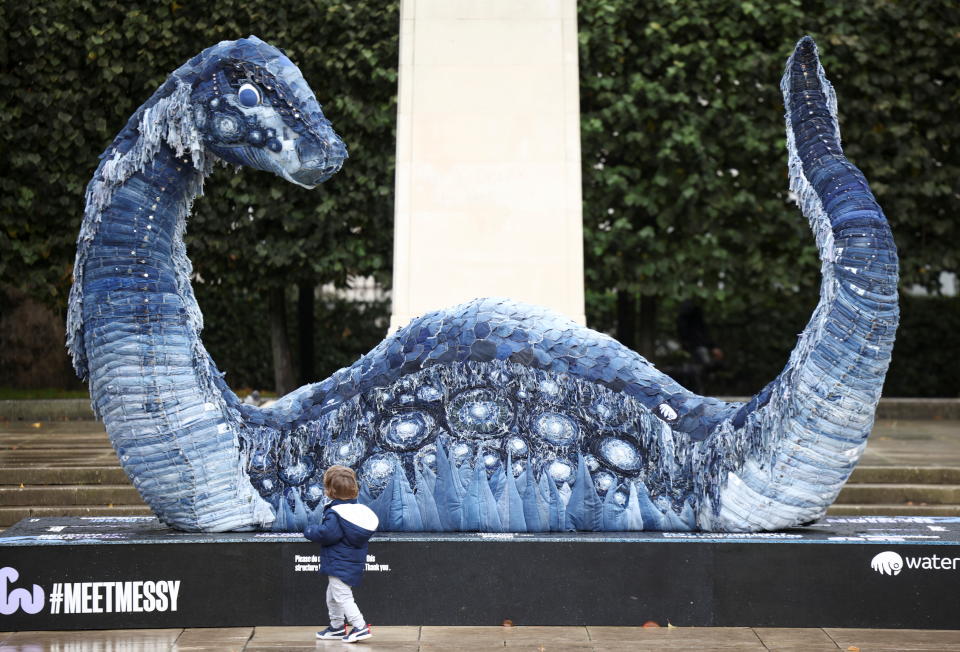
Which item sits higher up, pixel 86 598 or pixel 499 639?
pixel 86 598

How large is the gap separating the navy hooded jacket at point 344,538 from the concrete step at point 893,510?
15.4 feet

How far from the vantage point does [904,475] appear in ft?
35.4

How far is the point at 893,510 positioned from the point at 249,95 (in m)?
5.94

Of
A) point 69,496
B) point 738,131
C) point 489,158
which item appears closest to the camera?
point 69,496

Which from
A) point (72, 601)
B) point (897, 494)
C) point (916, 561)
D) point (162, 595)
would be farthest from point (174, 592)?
point (897, 494)

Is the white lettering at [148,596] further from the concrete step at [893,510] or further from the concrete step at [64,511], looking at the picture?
the concrete step at [893,510]

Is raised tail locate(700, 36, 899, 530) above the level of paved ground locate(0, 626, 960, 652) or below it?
above

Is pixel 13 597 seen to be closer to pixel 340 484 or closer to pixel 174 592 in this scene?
pixel 174 592

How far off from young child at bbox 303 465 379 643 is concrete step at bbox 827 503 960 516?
467 cm

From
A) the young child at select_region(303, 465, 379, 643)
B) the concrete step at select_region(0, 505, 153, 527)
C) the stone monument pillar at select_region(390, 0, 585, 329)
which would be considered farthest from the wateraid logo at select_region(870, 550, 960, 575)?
the concrete step at select_region(0, 505, 153, 527)

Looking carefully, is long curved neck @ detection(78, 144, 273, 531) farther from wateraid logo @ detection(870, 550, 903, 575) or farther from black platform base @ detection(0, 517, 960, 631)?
wateraid logo @ detection(870, 550, 903, 575)

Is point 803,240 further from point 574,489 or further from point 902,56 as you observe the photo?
point 574,489

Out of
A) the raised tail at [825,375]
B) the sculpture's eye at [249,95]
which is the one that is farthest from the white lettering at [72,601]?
the raised tail at [825,375]

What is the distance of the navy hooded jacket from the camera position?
6344 millimetres
